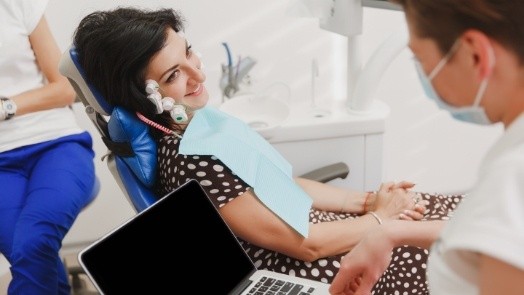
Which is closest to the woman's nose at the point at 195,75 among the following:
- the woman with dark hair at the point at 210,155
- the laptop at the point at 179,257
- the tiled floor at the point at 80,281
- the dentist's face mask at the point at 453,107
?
the woman with dark hair at the point at 210,155

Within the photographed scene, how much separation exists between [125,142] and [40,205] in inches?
18.0

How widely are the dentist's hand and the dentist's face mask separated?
0.35m

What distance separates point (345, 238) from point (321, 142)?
509 mm

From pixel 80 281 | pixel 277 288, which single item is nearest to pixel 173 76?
pixel 277 288

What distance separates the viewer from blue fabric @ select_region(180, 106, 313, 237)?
1.28 metres

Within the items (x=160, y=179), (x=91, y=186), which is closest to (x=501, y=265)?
(x=160, y=179)

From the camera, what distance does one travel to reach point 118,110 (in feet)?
4.24

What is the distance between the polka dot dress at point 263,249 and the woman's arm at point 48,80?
0.63 meters

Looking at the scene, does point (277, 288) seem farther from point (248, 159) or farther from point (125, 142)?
point (125, 142)

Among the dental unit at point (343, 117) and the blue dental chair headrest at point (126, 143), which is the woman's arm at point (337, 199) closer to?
the dental unit at point (343, 117)

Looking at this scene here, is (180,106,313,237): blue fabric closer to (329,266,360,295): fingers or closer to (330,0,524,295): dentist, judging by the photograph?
(329,266,360,295): fingers

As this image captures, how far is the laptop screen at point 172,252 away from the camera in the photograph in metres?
1.02

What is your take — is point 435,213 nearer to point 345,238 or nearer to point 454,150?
point 345,238

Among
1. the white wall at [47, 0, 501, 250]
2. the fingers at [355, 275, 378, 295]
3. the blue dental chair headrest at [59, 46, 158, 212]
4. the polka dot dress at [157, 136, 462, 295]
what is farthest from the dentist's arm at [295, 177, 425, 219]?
the white wall at [47, 0, 501, 250]
